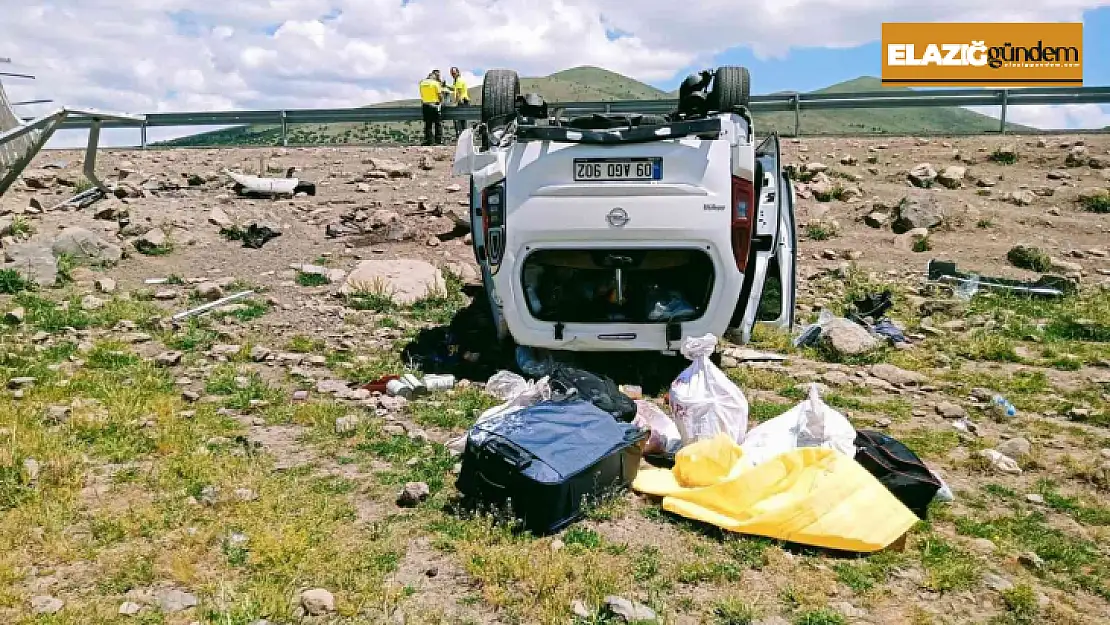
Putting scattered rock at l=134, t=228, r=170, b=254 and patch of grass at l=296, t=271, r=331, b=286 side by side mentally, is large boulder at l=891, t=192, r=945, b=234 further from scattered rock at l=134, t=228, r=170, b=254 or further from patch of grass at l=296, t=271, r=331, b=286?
scattered rock at l=134, t=228, r=170, b=254

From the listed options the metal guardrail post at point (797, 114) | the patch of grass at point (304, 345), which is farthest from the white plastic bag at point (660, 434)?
the metal guardrail post at point (797, 114)

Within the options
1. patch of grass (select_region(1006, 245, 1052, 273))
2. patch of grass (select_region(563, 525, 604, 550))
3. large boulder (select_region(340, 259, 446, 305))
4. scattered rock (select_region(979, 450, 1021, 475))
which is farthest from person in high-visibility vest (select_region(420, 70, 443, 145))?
patch of grass (select_region(563, 525, 604, 550))

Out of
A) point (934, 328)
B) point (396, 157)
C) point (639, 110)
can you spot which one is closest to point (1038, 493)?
point (934, 328)

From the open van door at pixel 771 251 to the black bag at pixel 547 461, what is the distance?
7.28ft

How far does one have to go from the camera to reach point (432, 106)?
1878 cm

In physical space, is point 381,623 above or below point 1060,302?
below

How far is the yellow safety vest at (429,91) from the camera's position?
61.5 ft

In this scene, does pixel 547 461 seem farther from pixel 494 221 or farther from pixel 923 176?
pixel 923 176

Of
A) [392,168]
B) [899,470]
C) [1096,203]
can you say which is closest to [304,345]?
[899,470]

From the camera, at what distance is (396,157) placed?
16.1 metres

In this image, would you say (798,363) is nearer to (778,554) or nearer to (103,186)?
(778,554)

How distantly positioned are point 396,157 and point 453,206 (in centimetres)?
519

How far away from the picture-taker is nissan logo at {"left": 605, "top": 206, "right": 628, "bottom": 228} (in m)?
5.77

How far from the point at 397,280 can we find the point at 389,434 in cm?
359
